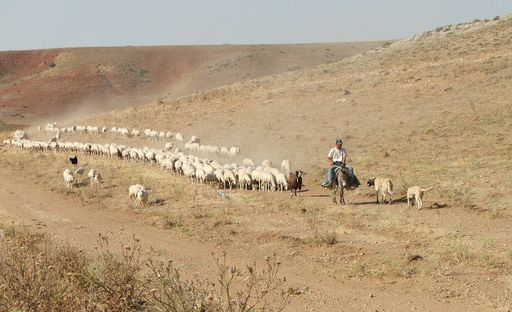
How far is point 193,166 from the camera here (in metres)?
21.2

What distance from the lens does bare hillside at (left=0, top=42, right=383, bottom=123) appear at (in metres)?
70.5

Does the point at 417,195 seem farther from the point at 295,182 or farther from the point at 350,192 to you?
the point at 295,182

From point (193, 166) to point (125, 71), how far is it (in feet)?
221

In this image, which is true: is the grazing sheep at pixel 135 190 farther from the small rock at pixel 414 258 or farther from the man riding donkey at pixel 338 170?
the small rock at pixel 414 258

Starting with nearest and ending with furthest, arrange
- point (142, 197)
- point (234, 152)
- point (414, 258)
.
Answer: point (414, 258) → point (142, 197) → point (234, 152)

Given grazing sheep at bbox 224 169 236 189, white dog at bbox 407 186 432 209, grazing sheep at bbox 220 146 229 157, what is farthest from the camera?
grazing sheep at bbox 220 146 229 157

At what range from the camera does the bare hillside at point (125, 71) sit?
70.5m

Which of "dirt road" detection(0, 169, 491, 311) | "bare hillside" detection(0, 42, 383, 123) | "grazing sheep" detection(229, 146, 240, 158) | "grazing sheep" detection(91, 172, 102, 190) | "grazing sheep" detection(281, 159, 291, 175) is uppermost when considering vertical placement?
"bare hillside" detection(0, 42, 383, 123)

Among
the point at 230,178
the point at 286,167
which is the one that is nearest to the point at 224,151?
the point at 286,167

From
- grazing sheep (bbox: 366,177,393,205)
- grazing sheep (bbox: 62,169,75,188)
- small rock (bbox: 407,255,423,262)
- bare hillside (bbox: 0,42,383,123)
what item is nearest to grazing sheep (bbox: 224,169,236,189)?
grazing sheep (bbox: 366,177,393,205)

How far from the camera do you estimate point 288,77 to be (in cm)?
4669

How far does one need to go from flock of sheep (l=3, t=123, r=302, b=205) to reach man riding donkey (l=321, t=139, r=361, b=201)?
1902 millimetres

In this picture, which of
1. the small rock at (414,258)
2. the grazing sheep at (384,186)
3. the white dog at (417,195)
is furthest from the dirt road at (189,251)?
A: the grazing sheep at (384,186)

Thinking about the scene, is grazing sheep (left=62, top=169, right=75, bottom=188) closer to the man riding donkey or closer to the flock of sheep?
the flock of sheep
